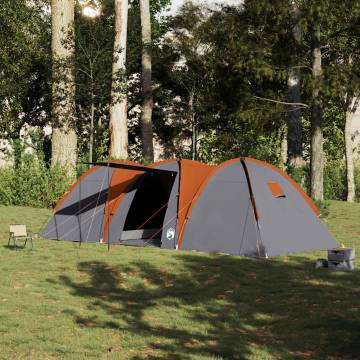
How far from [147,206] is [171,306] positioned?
6841 millimetres

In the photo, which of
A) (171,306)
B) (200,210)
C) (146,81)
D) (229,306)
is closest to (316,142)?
(200,210)

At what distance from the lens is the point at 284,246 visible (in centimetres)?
1388

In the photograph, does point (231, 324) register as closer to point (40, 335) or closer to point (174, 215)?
point (40, 335)

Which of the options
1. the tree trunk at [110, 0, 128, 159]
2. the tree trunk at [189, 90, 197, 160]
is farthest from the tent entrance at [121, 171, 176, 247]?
the tree trunk at [189, 90, 197, 160]

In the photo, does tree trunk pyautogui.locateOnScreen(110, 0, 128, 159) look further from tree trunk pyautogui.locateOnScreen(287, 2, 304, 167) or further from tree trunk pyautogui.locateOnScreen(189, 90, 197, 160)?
tree trunk pyautogui.locateOnScreen(189, 90, 197, 160)

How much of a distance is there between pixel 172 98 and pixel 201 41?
3817 mm

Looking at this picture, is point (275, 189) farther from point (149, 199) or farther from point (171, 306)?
point (171, 306)

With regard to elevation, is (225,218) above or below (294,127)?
below

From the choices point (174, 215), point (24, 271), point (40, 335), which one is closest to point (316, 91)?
point (174, 215)

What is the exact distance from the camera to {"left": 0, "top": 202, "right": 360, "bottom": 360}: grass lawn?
738 cm

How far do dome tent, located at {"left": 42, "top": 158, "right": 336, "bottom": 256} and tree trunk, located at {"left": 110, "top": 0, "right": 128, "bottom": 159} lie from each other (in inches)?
355

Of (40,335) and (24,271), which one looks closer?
(40,335)

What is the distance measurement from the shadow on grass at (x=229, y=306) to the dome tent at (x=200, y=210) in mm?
805

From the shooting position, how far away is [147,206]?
640 inches
